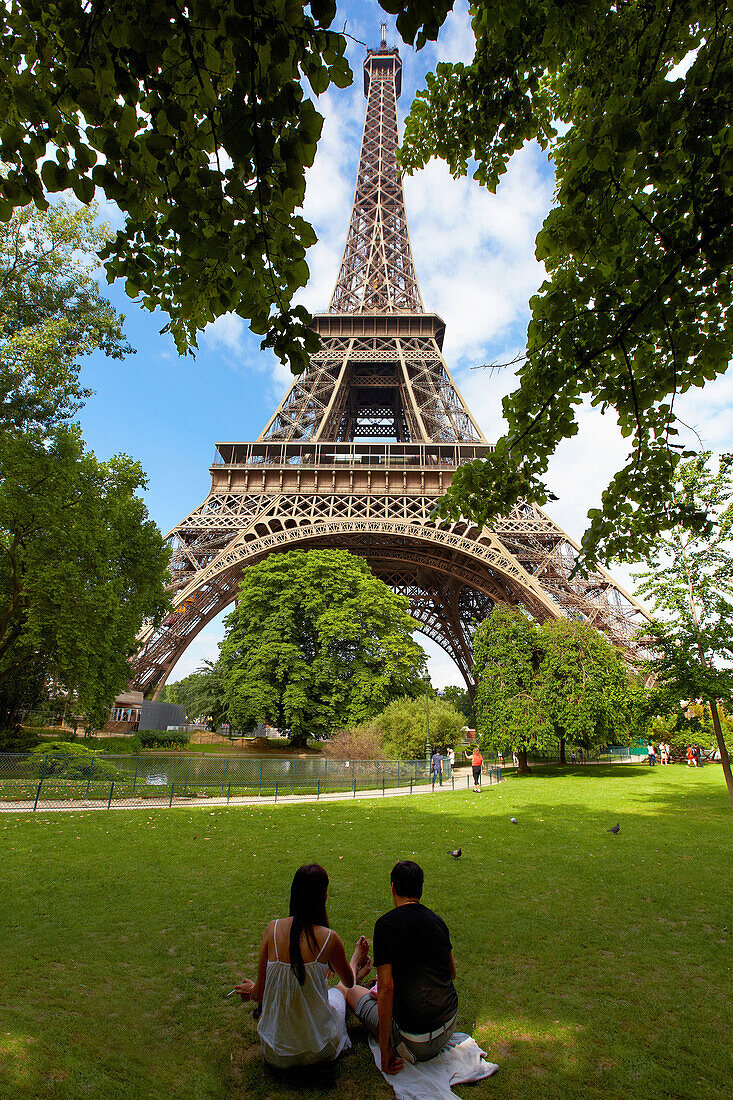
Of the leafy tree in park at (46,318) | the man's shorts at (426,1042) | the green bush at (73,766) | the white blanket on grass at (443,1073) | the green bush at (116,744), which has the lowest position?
the white blanket on grass at (443,1073)

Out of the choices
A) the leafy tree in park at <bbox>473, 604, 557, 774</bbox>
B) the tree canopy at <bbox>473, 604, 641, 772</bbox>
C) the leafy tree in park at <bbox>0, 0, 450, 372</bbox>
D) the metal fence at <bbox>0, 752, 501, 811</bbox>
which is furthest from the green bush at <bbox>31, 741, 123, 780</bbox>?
the tree canopy at <bbox>473, 604, 641, 772</bbox>

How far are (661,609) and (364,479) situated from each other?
20086mm

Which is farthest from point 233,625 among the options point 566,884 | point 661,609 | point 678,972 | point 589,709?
point 678,972

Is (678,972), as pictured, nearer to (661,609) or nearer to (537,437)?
(537,437)

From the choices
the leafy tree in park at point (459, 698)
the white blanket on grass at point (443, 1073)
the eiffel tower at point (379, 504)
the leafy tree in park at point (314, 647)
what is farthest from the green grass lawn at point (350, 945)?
the leafy tree in park at point (459, 698)

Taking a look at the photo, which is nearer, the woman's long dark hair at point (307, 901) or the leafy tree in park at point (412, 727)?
the woman's long dark hair at point (307, 901)

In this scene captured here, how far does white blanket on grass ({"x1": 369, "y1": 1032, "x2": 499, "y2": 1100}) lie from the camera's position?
2.87m

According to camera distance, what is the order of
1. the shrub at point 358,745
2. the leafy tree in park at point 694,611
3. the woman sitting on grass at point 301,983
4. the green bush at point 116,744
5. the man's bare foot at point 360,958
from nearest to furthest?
the woman sitting on grass at point 301,983, the man's bare foot at point 360,958, the leafy tree in park at point 694,611, the shrub at point 358,745, the green bush at point 116,744

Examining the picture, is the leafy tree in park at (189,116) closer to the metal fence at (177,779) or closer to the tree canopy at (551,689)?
the metal fence at (177,779)

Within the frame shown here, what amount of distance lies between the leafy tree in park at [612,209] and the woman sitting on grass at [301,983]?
365 cm

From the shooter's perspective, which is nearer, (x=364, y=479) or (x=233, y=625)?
(x=233, y=625)

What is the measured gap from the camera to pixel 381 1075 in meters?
3.11

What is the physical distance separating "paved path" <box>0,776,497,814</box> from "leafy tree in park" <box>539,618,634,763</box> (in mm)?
4514

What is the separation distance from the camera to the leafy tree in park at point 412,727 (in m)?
23.3
